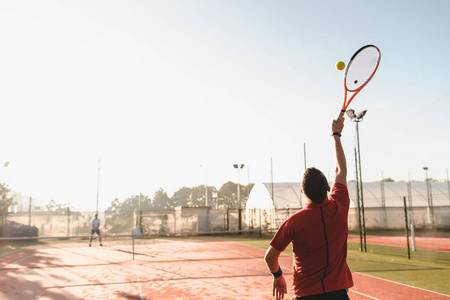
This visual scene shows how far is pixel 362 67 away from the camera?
15.3ft

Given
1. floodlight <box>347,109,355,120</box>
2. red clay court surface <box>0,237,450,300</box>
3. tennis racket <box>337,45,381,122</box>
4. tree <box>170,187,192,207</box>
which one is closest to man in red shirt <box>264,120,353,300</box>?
tennis racket <box>337,45,381,122</box>

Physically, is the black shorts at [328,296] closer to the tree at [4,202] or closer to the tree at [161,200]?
the tree at [4,202]

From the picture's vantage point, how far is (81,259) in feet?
47.8

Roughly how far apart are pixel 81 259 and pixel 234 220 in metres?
20.1

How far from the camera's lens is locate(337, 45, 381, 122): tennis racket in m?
4.54

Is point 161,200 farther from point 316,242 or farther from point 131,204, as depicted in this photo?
point 316,242

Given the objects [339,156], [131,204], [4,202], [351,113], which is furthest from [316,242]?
[131,204]

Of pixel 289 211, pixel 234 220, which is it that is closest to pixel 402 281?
pixel 289 211

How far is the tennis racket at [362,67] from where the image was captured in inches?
179

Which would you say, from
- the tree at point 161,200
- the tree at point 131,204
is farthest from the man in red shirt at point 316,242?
the tree at point 161,200

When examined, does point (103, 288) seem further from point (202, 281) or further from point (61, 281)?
point (202, 281)

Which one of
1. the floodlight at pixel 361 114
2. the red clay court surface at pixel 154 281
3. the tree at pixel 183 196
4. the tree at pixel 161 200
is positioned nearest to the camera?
the red clay court surface at pixel 154 281

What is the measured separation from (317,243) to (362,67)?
9.34 feet

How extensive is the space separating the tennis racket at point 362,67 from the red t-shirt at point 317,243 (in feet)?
7.61
